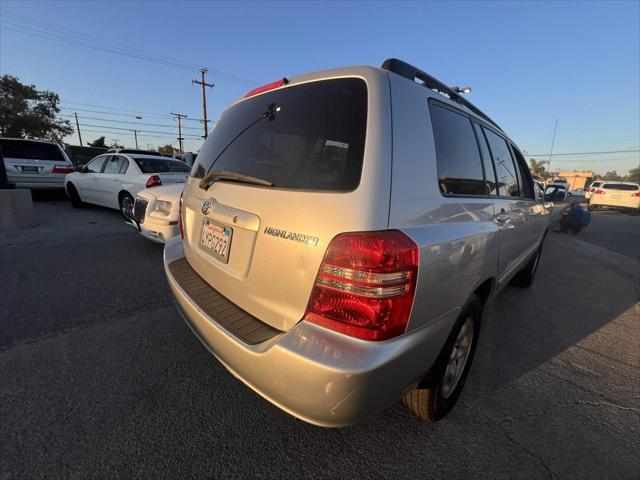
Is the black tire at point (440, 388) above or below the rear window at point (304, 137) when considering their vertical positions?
below

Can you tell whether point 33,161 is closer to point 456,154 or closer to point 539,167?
point 456,154

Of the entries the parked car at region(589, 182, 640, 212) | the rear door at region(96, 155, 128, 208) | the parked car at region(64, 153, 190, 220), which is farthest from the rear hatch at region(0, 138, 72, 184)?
the parked car at region(589, 182, 640, 212)

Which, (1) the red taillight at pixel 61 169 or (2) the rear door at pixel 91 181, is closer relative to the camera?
(2) the rear door at pixel 91 181

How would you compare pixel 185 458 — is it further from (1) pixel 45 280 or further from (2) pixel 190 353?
(1) pixel 45 280

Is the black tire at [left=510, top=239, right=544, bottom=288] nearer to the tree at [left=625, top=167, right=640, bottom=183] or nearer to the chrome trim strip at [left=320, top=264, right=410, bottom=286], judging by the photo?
the chrome trim strip at [left=320, top=264, right=410, bottom=286]

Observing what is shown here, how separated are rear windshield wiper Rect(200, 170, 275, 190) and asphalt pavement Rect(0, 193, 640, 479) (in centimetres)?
131

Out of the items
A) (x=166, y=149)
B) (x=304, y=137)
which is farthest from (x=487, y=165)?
(x=166, y=149)

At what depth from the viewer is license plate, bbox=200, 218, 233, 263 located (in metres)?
1.76

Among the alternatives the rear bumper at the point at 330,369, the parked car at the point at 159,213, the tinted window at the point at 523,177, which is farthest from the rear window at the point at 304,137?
the tinted window at the point at 523,177

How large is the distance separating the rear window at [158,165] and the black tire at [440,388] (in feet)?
22.3

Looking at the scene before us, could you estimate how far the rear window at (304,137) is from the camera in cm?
142

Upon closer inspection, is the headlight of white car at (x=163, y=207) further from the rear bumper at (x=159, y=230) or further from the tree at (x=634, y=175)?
the tree at (x=634, y=175)

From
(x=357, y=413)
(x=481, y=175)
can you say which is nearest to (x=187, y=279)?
(x=357, y=413)

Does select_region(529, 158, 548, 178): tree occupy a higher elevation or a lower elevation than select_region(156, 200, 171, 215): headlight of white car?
higher
